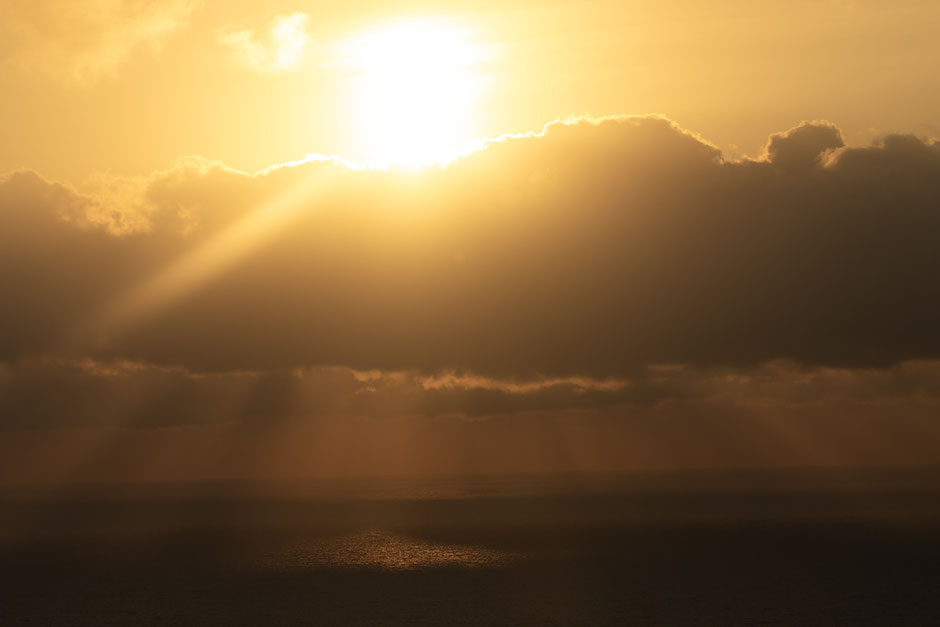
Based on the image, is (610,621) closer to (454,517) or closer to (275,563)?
(275,563)

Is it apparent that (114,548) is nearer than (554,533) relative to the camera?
→ Yes

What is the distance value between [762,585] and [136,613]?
5944cm

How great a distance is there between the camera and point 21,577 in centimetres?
9962

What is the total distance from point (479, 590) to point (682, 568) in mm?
27443

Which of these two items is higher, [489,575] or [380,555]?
[380,555]

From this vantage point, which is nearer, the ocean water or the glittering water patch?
the ocean water

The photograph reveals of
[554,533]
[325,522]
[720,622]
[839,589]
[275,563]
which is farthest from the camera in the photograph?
[325,522]

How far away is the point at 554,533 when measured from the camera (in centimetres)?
14625

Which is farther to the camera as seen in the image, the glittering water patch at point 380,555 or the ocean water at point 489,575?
the glittering water patch at point 380,555

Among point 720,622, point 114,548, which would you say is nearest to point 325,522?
point 114,548

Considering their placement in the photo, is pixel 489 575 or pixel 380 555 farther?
pixel 380 555

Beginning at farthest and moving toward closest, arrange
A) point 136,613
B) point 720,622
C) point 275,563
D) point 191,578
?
point 275,563
point 191,578
point 136,613
point 720,622

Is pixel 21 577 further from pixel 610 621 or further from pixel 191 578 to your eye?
pixel 610 621

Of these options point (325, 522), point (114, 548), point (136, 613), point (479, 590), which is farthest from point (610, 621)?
point (325, 522)
